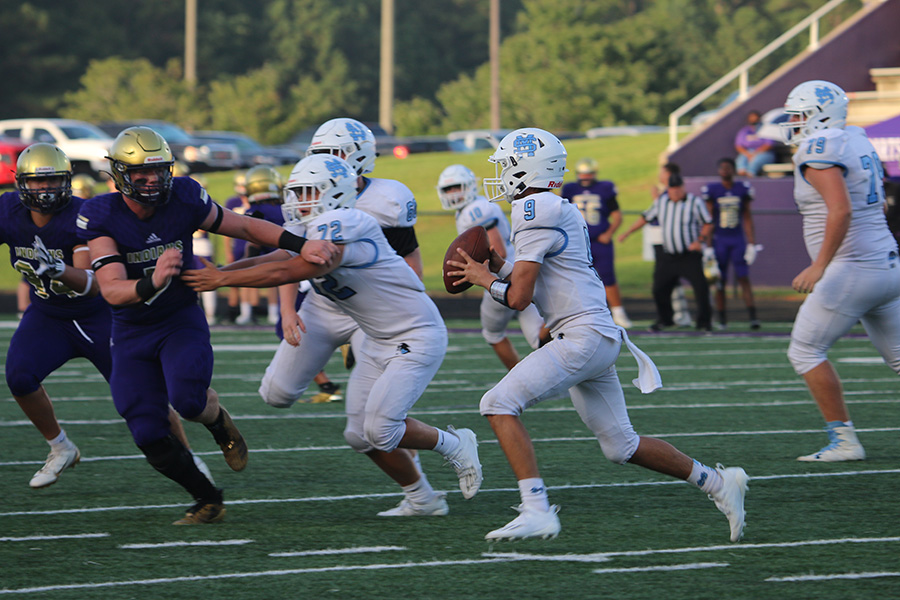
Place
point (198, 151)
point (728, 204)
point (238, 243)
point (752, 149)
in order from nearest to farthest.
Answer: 1. point (728, 204)
2. point (238, 243)
3. point (752, 149)
4. point (198, 151)

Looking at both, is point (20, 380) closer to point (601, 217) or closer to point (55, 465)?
point (55, 465)

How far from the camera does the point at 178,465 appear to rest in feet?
18.2

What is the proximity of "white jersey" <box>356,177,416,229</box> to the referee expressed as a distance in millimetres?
7738

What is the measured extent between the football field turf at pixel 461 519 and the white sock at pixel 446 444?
0.98 ft

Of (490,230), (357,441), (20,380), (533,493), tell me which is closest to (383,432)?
(357,441)

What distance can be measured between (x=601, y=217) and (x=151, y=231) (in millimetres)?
9454

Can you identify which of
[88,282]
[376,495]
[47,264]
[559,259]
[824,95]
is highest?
[824,95]

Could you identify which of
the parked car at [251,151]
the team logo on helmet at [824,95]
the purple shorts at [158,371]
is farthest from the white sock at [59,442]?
the parked car at [251,151]

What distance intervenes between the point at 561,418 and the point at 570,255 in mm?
3634

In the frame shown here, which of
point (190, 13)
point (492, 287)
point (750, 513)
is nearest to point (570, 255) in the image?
point (492, 287)

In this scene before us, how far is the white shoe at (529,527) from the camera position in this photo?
17.2 ft

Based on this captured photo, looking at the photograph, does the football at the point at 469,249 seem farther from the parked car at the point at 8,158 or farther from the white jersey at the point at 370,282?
the parked car at the point at 8,158

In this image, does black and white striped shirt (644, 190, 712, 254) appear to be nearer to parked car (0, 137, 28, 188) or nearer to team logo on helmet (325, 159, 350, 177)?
team logo on helmet (325, 159, 350, 177)

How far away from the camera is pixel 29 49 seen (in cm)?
4831
